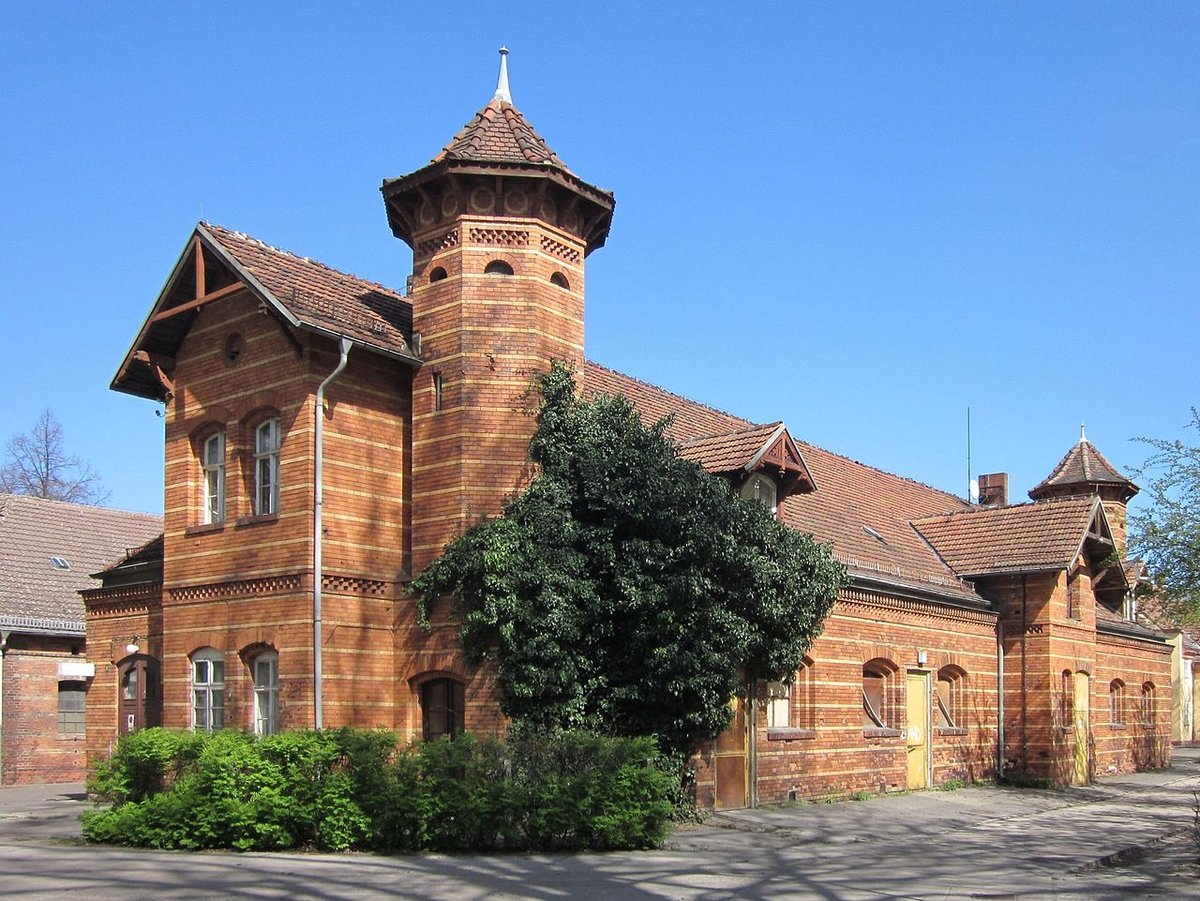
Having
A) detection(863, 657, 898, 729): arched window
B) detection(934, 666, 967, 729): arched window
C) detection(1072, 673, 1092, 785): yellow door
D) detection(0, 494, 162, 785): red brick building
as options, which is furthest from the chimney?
detection(0, 494, 162, 785): red brick building

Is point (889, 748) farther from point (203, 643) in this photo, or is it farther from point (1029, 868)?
point (203, 643)

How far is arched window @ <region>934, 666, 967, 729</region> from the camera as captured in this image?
26250 millimetres

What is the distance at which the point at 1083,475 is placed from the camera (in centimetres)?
3756

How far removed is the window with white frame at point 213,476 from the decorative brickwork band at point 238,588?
3.67 feet

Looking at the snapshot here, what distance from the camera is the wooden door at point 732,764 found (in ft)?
63.3

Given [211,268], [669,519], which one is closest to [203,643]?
[211,268]

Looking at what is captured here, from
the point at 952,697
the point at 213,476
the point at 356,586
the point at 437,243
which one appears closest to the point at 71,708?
the point at 213,476

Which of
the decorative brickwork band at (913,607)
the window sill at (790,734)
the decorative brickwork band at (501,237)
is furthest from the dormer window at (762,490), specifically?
the decorative brickwork band at (501,237)

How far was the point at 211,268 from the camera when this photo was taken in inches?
795

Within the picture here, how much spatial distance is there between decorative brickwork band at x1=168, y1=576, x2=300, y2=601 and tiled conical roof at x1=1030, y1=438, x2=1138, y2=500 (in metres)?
26.6

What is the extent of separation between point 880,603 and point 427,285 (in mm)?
10564

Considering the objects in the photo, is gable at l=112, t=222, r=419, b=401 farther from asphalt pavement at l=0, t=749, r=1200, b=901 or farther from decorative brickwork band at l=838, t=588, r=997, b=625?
decorative brickwork band at l=838, t=588, r=997, b=625

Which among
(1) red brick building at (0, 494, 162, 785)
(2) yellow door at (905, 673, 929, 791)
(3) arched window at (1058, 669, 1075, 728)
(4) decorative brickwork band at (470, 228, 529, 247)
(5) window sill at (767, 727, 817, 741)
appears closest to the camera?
(4) decorative brickwork band at (470, 228, 529, 247)

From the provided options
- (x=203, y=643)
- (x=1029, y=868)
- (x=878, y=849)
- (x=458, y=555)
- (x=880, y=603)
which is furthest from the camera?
(x=880, y=603)
